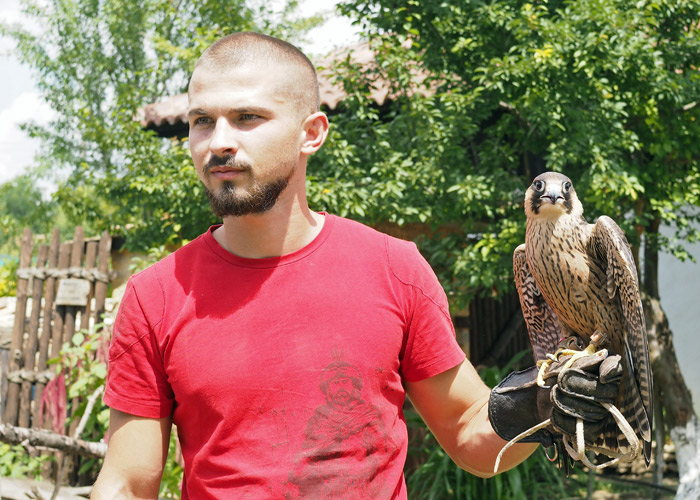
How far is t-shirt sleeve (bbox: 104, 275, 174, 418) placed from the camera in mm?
1759

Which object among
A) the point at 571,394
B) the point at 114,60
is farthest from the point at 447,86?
the point at 114,60

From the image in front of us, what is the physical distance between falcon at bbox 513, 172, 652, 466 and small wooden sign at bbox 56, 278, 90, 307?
510cm

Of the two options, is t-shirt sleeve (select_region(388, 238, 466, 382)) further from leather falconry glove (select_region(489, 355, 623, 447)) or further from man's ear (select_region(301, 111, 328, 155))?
Result: man's ear (select_region(301, 111, 328, 155))

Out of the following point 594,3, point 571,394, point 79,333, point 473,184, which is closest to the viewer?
point 571,394

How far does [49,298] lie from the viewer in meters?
6.81

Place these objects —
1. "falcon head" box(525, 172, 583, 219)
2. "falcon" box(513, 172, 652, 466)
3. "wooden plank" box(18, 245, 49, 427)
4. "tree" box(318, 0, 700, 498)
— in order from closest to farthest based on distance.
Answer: "falcon" box(513, 172, 652, 466)
"falcon head" box(525, 172, 583, 219)
"tree" box(318, 0, 700, 498)
"wooden plank" box(18, 245, 49, 427)

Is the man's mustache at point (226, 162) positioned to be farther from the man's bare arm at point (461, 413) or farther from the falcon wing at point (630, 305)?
the falcon wing at point (630, 305)

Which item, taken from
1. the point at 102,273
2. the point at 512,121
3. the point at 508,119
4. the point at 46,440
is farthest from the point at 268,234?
the point at 102,273

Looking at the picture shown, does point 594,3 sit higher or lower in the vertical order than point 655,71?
higher

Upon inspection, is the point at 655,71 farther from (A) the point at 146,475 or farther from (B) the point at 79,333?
(B) the point at 79,333

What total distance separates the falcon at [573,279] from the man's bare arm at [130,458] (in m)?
1.09

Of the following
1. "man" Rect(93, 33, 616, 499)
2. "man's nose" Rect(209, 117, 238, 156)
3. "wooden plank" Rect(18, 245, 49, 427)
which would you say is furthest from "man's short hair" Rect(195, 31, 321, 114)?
"wooden plank" Rect(18, 245, 49, 427)

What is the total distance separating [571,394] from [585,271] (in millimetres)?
737

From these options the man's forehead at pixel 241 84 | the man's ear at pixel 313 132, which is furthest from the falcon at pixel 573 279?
the man's forehead at pixel 241 84
